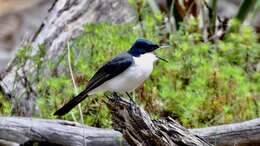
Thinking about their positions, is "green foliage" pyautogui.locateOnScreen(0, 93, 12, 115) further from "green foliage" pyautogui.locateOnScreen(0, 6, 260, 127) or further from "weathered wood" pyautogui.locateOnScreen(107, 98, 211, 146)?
"weathered wood" pyautogui.locateOnScreen(107, 98, 211, 146)

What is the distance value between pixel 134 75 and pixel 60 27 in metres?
2.46

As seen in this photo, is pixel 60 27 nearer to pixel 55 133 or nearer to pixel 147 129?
pixel 55 133

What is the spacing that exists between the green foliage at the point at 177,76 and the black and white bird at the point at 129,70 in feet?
2.17

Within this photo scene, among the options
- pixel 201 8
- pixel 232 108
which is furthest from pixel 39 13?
pixel 232 108

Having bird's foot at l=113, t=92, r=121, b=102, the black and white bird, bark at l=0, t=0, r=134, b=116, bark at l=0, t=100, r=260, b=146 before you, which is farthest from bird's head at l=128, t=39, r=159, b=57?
bark at l=0, t=0, r=134, b=116

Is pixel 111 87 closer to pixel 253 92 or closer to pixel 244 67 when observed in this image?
pixel 253 92

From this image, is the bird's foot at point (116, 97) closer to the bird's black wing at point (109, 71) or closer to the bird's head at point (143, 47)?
the bird's black wing at point (109, 71)

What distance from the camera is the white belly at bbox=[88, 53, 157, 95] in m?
4.71

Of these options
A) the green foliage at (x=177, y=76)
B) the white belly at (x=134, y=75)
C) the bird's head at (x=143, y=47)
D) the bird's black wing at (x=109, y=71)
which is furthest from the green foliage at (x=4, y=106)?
the bird's head at (x=143, y=47)

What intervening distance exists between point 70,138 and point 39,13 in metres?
7.03

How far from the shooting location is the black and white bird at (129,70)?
4.73 metres

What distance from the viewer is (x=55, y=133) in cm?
515

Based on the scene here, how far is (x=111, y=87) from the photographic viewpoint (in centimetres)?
489

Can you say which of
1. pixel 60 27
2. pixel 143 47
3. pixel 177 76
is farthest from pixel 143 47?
pixel 60 27
